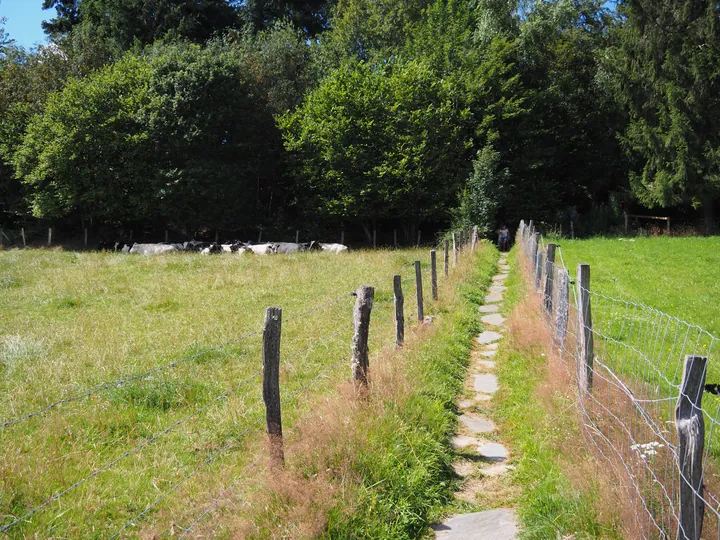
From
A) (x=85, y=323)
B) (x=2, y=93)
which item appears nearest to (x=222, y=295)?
(x=85, y=323)

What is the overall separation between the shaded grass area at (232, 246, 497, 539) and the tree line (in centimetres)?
2513

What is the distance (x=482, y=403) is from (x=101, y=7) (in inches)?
1864

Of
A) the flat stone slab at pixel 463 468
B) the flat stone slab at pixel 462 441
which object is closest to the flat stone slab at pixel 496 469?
the flat stone slab at pixel 463 468

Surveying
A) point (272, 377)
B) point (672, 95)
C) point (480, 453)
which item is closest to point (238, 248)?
point (672, 95)

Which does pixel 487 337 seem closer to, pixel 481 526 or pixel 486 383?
pixel 486 383

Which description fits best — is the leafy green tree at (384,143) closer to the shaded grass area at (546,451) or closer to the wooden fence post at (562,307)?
the shaded grass area at (546,451)

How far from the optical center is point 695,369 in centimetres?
301

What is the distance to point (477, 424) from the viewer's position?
6.62 m

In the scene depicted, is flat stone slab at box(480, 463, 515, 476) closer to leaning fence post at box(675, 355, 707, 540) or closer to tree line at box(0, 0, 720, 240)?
leaning fence post at box(675, 355, 707, 540)

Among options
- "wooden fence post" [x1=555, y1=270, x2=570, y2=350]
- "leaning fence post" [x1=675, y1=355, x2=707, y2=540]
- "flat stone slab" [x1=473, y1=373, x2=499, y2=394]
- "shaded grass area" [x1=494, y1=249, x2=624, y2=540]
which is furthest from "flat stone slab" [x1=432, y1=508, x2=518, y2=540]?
"flat stone slab" [x1=473, y1=373, x2=499, y2=394]

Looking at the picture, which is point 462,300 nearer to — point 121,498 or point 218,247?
point 121,498

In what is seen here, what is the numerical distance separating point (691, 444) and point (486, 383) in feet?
16.5

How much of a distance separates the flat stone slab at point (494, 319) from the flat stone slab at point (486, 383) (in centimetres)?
326

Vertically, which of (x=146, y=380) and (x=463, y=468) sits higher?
(x=146, y=380)
